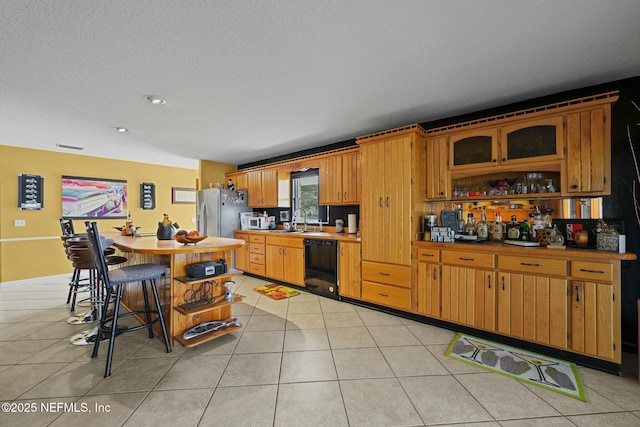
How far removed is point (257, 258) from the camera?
480 centimetres

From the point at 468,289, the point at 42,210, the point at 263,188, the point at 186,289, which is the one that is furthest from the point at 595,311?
the point at 42,210

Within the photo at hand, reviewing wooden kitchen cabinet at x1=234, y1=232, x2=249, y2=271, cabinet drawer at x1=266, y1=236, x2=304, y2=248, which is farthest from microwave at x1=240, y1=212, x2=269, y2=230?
cabinet drawer at x1=266, y1=236, x2=304, y2=248

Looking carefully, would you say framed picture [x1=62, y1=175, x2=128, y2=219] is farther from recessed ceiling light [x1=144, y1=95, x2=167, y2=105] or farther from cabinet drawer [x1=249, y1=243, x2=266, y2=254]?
recessed ceiling light [x1=144, y1=95, x2=167, y2=105]

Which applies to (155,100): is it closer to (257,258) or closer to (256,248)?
(256,248)

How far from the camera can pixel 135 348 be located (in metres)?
2.38

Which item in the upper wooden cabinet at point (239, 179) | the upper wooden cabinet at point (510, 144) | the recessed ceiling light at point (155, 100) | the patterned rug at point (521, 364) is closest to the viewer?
the patterned rug at point (521, 364)

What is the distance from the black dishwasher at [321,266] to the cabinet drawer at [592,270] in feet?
8.10

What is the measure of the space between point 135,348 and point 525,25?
402 cm

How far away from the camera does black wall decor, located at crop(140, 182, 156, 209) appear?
19.1ft

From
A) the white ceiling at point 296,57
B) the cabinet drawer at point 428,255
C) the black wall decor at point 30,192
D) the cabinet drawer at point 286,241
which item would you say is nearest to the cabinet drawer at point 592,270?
the cabinet drawer at point 428,255

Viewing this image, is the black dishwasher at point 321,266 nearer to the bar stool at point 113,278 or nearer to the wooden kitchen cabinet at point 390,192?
the wooden kitchen cabinet at point 390,192

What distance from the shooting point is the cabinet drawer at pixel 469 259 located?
2500 millimetres

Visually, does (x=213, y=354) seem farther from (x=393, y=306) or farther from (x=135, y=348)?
(x=393, y=306)

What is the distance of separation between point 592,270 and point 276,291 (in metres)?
3.63
